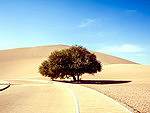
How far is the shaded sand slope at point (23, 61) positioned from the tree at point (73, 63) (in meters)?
36.5

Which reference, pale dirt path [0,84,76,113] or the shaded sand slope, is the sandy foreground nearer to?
pale dirt path [0,84,76,113]

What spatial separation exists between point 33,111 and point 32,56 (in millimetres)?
111894

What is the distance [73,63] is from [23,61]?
69361mm

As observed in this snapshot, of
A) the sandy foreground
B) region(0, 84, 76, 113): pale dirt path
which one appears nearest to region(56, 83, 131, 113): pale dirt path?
region(0, 84, 76, 113): pale dirt path

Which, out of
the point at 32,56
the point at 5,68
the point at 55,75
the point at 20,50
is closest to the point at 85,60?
the point at 55,75

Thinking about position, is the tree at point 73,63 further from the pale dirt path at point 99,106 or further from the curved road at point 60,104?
the pale dirt path at point 99,106

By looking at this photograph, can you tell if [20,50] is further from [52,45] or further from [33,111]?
[33,111]

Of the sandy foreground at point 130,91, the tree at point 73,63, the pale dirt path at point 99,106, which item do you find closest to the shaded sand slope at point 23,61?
the tree at point 73,63

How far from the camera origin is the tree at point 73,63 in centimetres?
4250

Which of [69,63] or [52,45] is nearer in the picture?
[69,63]

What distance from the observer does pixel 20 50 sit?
134000mm

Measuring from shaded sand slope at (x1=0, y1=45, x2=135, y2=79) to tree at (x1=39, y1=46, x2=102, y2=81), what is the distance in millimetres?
36517

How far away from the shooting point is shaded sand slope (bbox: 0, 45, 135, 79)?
86438 mm

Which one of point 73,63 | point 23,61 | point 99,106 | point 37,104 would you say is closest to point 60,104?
point 37,104
